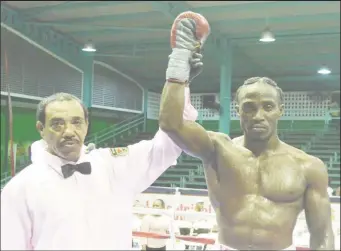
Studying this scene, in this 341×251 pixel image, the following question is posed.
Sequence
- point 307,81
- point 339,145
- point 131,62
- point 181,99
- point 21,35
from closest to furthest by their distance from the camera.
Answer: point 181,99
point 21,35
point 131,62
point 339,145
point 307,81

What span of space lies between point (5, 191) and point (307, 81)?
8164mm

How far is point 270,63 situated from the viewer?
9406 millimetres

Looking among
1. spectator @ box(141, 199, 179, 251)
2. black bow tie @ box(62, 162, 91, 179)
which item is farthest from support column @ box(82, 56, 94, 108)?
black bow tie @ box(62, 162, 91, 179)

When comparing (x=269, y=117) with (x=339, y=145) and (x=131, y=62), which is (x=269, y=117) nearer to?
(x=131, y=62)

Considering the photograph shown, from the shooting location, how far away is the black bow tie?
1419 millimetres

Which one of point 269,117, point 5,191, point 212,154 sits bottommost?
point 5,191

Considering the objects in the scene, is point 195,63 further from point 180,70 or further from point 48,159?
point 48,159

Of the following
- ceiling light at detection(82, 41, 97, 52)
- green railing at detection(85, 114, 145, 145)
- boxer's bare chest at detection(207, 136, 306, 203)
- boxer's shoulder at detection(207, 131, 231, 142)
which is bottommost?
boxer's bare chest at detection(207, 136, 306, 203)

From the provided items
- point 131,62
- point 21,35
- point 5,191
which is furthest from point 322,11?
point 5,191

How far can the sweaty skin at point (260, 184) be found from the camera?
1640 millimetres

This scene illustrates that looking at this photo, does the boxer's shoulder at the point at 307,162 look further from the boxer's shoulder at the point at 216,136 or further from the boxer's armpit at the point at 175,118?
the boxer's armpit at the point at 175,118

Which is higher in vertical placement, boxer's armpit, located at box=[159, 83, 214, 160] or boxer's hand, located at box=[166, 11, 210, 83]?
boxer's hand, located at box=[166, 11, 210, 83]

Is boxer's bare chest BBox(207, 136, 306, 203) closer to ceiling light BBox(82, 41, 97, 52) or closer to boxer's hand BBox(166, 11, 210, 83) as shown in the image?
boxer's hand BBox(166, 11, 210, 83)

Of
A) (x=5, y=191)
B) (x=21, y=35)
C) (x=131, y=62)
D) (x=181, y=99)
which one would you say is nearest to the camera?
(x=5, y=191)
